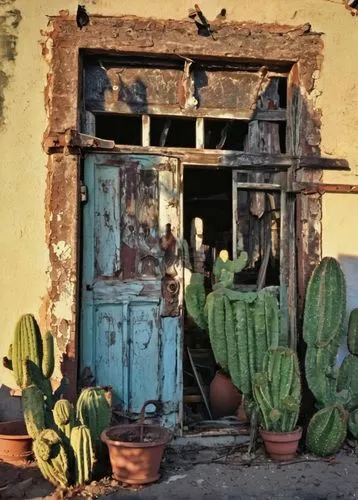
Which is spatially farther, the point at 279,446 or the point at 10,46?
the point at 10,46

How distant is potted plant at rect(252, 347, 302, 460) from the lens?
16.8ft

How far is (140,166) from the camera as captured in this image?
571cm

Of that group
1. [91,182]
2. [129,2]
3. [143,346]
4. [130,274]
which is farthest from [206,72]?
[143,346]

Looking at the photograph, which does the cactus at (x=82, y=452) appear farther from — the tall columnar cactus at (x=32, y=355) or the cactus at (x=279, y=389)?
the cactus at (x=279, y=389)

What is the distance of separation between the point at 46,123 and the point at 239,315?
2.36 m

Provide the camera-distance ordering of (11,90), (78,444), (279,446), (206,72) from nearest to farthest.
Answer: (78,444), (279,446), (11,90), (206,72)

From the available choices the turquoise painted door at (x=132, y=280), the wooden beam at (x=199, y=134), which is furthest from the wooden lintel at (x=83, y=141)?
the wooden beam at (x=199, y=134)

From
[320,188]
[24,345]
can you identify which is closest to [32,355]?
[24,345]

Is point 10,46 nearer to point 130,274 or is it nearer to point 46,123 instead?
point 46,123

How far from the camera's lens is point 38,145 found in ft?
18.0

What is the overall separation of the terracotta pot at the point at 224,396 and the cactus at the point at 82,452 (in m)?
1.71

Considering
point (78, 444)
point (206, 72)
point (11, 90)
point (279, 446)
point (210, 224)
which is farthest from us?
point (210, 224)

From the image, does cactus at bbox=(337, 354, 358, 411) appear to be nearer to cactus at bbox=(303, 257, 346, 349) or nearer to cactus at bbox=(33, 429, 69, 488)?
cactus at bbox=(303, 257, 346, 349)

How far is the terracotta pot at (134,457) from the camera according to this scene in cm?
450
